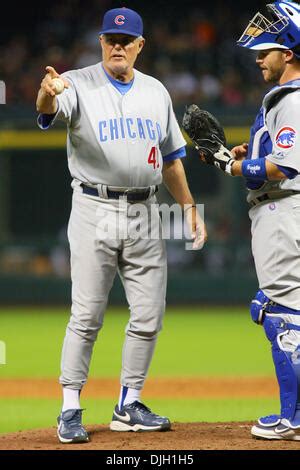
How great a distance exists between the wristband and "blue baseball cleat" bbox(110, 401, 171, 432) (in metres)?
1.32

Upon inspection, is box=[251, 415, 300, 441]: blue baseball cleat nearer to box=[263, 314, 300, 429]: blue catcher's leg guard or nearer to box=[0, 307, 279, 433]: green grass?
box=[263, 314, 300, 429]: blue catcher's leg guard

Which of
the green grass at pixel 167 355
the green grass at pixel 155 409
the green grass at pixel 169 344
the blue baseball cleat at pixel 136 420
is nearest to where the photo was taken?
the blue baseball cleat at pixel 136 420

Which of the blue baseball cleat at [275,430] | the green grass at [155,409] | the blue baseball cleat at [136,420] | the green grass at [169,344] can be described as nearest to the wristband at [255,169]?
the blue baseball cleat at [275,430]

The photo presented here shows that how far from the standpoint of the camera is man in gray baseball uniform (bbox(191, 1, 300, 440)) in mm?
4141

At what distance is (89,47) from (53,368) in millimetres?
8845

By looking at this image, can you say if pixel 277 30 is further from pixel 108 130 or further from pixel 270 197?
pixel 108 130

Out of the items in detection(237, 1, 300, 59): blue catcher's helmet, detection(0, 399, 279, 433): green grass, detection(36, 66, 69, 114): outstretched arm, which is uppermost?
detection(237, 1, 300, 59): blue catcher's helmet

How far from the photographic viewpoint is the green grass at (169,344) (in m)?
8.27

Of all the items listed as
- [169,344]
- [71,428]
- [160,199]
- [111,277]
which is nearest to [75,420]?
[71,428]

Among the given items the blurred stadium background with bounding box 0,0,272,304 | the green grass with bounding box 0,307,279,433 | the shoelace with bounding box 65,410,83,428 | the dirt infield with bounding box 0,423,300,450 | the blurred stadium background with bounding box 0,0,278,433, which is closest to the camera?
the dirt infield with bounding box 0,423,300,450

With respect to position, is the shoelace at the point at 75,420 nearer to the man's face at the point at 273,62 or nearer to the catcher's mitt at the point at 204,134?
the catcher's mitt at the point at 204,134

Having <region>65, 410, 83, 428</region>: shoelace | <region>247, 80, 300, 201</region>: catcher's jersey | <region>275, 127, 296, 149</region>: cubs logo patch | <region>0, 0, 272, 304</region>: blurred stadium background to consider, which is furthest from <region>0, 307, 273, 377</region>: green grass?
<region>275, 127, 296, 149</region>: cubs logo patch

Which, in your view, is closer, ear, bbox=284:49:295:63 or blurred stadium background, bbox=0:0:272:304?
ear, bbox=284:49:295:63
